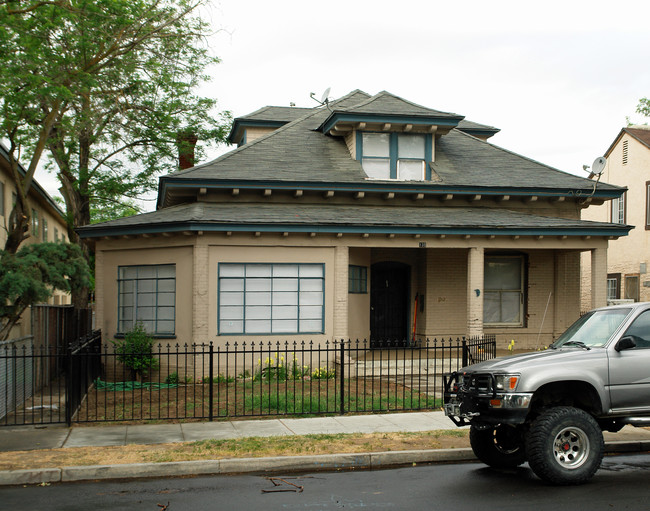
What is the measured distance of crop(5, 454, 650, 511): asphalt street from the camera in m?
7.22

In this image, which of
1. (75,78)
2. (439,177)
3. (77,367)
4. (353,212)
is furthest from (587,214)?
(77,367)

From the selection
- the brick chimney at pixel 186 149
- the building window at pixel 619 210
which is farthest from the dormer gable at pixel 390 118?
the building window at pixel 619 210

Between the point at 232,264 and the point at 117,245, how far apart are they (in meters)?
3.29

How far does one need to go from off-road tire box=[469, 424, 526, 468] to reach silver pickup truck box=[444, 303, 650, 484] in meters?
0.01

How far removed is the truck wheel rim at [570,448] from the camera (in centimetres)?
794

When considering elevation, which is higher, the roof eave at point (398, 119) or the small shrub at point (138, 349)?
the roof eave at point (398, 119)

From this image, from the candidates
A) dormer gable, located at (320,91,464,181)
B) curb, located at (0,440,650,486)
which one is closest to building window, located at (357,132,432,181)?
dormer gable, located at (320,91,464,181)

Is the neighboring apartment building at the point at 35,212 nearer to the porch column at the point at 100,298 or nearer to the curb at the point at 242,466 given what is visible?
the porch column at the point at 100,298

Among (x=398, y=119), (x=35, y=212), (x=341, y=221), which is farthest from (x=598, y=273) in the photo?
(x=35, y=212)

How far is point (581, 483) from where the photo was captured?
26.0 ft

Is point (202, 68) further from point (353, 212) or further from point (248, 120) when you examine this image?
point (353, 212)

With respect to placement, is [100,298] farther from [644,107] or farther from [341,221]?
[644,107]

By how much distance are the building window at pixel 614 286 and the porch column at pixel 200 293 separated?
2155cm

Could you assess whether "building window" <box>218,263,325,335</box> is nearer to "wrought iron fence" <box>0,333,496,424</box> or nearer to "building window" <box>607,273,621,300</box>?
"wrought iron fence" <box>0,333,496,424</box>
